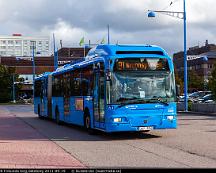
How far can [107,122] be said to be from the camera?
51.1 feet

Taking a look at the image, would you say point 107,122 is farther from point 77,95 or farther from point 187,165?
point 187,165

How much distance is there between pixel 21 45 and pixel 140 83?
371 ft

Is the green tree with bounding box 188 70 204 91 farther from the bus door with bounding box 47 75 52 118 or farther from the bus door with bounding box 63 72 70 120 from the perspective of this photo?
the bus door with bounding box 63 72 70 120

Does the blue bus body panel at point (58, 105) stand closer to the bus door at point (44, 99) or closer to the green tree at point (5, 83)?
the bus door at point (44, 99)

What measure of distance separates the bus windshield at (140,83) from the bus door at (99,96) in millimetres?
731

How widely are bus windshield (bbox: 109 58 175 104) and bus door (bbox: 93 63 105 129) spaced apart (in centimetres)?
73

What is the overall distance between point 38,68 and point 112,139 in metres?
119

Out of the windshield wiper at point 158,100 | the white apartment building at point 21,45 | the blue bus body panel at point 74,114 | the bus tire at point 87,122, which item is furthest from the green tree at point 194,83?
the windshield wiper at point 158,100

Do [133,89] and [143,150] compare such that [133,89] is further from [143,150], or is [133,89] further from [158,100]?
[143,150]

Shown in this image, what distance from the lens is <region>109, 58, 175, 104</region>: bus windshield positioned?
608 inches

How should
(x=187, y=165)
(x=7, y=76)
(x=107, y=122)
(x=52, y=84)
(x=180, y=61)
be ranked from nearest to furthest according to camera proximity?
1. (x=187, y=165)
2. (x=107, y=122)
3. (x=52, y=84)
4. (x=7, y=76)
5. (x=180, y=61)

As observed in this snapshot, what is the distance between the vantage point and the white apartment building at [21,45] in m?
118

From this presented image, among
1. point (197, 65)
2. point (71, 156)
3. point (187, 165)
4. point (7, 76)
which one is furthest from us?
point (197, 65)

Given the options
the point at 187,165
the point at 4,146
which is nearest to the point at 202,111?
the point at 4,146
